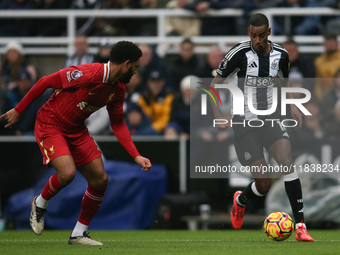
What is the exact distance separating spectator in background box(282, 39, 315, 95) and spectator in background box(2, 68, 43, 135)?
457 cm

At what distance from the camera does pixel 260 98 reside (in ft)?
23.1

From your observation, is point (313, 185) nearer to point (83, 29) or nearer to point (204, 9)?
point (204, 9)

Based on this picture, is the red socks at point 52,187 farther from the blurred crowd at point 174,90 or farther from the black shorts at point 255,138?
the blurred crowd at point 174,90

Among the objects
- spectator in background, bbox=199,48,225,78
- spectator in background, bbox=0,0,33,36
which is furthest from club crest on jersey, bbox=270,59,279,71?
spectator in background, bbox=0,0,33,36

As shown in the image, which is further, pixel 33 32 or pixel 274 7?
pixel 33 32

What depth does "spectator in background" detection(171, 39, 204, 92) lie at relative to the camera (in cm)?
1111

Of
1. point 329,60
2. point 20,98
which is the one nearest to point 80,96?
point 20,98

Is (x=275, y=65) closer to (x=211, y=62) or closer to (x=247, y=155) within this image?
(x=247, y=155)

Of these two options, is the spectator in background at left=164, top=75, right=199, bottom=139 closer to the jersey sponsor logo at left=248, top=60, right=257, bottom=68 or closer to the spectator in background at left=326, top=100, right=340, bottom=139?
the spectator in background at left=326, top=100, right=340, bottom=139

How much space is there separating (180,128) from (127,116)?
0.97 metres

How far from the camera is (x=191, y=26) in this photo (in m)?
12.4

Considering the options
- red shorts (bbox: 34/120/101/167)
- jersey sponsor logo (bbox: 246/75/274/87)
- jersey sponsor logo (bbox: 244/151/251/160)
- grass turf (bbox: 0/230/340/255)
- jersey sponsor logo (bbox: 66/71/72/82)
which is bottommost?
grass turf (bbox: 0/230/340/255)

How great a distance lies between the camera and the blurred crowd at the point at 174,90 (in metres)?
10.1

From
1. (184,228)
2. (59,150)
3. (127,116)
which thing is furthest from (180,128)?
(59,150)
